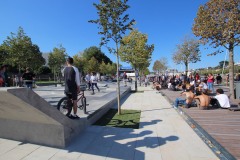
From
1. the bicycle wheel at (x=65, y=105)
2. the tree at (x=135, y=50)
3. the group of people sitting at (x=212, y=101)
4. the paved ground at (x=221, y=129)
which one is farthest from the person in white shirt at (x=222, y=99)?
the tree at (x=135, y=50)

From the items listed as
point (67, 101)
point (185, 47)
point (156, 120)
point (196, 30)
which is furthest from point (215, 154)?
point (185, 47)

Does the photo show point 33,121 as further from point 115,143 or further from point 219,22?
point 219,22

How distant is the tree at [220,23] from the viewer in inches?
432

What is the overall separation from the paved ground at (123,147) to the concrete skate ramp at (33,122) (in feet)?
0.62

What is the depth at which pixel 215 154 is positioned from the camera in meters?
4.42

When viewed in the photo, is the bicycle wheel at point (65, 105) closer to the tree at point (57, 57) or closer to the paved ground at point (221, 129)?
the paved ground at point (221, 129)

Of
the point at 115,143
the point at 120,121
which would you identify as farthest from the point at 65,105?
the point at 120,121

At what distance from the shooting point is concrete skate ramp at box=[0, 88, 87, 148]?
12.1ft

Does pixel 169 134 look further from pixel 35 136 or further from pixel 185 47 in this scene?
pixel 185 47

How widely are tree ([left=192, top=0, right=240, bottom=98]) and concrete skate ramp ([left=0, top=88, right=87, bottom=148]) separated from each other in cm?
948

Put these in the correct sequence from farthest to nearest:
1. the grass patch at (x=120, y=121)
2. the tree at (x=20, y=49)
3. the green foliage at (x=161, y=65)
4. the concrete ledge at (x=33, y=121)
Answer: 1. the green foliage at (x=161, y=65)
2. the tree at (x=20, y=49)
3. the grass patch at (x=120, y=121)
4. the concrete ledge at (x=33, y=121)

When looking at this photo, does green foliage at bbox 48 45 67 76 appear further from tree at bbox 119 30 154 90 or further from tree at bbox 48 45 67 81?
tree at bbox 119 30 154 90

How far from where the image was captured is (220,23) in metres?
11.5

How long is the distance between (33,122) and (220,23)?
36.1 ft
